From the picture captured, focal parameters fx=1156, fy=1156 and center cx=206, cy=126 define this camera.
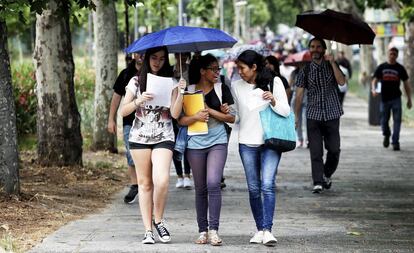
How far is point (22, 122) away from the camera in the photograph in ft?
75.7

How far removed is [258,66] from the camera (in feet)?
34.1

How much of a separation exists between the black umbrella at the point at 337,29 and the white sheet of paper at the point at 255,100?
423 centimetres

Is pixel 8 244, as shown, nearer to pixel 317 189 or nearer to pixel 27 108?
pixel 317 189

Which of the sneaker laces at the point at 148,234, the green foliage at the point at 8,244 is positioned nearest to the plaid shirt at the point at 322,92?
the sneaker laces at the point at 148,234

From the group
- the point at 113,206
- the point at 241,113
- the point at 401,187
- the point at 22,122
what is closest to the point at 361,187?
the point at 401,187

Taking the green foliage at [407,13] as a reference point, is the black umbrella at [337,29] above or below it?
above

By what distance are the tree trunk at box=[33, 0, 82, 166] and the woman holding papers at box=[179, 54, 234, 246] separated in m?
6.11

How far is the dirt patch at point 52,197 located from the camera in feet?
36.1

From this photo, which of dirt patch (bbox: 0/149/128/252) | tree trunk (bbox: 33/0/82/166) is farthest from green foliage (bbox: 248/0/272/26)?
tree trunk (bbox: 33/0/82/166)

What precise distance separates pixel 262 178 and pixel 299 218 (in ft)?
6.65

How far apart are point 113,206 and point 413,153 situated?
28.8 feet

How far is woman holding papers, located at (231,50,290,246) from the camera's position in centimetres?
1037

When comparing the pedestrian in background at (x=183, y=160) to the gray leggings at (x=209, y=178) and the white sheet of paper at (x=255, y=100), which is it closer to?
the gray leggings at (x=209, y=178)

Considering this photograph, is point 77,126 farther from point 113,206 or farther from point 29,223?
point 29,223
